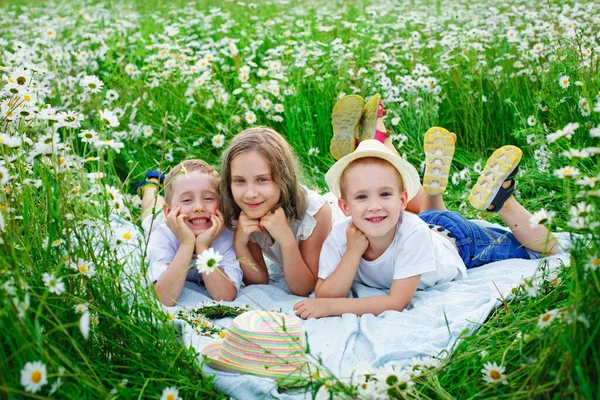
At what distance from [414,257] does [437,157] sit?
72cm

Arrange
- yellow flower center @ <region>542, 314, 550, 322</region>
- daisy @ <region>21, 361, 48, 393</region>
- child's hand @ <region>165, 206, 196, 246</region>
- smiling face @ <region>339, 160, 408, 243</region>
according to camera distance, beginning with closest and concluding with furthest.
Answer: daisy @ <region>21, 361, 48, 393</region> < yellow flower center @ <region>542, 314, 550, 322</region> < smiling face @ <region>339, 160, 408, 243</region> < child's hand @ <region>165, 206, 196, 246</region>

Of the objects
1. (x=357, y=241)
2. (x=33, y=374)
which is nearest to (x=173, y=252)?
(x=357, y=241)

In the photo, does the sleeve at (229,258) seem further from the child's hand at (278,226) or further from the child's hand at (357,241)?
the child's hand at (357,241)

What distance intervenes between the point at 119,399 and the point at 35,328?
39 cm

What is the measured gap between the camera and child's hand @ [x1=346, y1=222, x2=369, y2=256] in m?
2.86

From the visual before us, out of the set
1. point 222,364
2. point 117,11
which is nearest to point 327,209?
point 222,364

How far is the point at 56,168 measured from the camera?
206 cm

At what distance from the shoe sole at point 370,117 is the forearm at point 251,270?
94 cm

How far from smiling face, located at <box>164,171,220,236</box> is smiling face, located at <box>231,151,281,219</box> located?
0.18m

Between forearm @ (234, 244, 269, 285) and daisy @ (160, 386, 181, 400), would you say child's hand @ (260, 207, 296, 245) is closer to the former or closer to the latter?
forearm @ (234, 244, 269, 285)

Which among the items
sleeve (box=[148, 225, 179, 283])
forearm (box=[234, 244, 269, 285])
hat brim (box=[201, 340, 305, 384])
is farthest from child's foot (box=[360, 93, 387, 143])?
hat brim (box=[201, 340, 305, 384])

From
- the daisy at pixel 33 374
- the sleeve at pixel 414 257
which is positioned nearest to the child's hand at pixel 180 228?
the sleeve at pixel 414 257

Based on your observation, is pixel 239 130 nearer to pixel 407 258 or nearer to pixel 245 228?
pixel 245 228

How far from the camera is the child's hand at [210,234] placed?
306 cm
